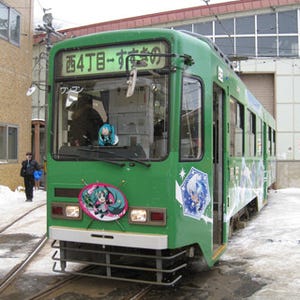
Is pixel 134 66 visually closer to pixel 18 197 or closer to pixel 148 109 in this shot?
pixel 148 109

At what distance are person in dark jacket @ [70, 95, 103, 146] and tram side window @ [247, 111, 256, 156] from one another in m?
4.58

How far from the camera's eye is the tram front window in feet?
16.5

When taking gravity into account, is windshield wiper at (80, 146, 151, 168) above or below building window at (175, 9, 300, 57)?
below

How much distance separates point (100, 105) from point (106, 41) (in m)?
0.75

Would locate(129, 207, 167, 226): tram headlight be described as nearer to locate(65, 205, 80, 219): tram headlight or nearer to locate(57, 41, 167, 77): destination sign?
locate(65, 205, 80, 219): tram headlight

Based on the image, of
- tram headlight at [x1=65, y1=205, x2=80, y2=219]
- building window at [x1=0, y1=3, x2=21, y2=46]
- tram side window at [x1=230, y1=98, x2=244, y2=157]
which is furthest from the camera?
building window at [x1=0, y1=3, x2=21, y2=46]

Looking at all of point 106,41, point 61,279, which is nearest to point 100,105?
point 106,41

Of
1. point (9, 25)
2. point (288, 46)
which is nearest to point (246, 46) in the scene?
point (288, 46)

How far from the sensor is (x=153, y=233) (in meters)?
4.94

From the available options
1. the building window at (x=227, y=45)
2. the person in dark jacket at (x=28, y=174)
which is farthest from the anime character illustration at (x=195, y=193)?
the building window at (x=227, y=45)

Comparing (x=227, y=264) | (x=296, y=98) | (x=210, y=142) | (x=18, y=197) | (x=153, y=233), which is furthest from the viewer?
(x=296, y=98)

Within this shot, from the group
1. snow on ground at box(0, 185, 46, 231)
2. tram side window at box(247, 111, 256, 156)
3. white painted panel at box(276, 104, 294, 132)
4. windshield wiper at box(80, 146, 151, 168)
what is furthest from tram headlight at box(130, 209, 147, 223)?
white painted panel at box(276, 104, 294, 132)

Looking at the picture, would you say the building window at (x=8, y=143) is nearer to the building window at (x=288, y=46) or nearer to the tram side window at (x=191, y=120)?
the tram side window at (x=191, y=120)

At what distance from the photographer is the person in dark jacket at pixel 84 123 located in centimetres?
536
